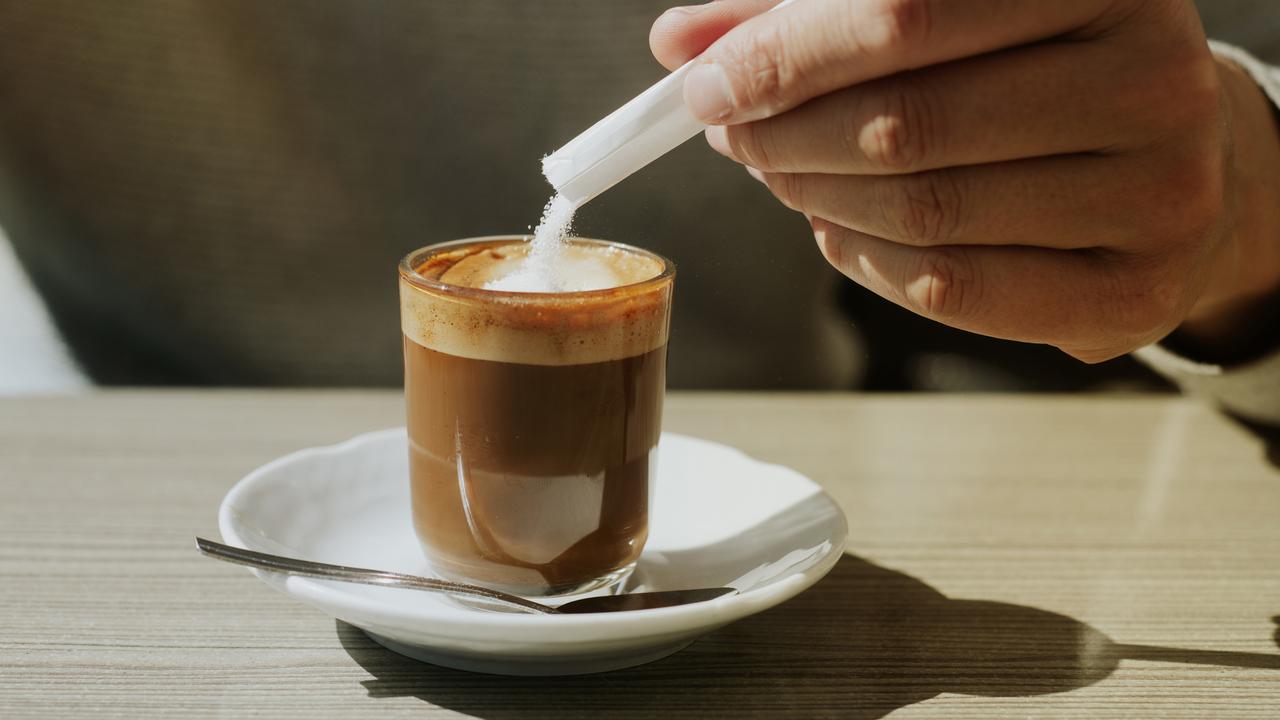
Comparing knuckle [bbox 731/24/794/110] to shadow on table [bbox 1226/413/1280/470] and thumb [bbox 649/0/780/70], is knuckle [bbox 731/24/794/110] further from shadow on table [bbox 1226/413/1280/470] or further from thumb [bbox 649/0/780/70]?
shadow on table [bbox 1226/413/1280/470]

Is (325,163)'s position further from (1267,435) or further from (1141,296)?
(1267,435)

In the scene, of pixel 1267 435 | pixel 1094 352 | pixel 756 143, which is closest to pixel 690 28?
pixel 756 143

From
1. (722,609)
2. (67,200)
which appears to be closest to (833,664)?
(722,609)

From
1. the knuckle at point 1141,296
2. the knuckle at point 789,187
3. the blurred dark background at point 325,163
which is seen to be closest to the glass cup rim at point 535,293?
the knuckle at point 789,187

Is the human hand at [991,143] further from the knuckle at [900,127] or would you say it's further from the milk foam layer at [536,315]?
the milk foam layer at [536,315]

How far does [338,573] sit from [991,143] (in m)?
0.60

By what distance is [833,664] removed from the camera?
807mm

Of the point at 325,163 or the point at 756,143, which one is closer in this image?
the point at 756,143

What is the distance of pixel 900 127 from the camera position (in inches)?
27.8

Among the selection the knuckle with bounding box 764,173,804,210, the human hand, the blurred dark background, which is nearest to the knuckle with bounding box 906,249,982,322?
the human hand

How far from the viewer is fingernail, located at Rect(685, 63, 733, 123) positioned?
73 cm

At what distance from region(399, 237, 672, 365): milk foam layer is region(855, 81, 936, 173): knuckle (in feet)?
0.77

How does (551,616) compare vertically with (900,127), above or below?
below

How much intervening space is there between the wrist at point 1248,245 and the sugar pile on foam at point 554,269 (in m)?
0.74
